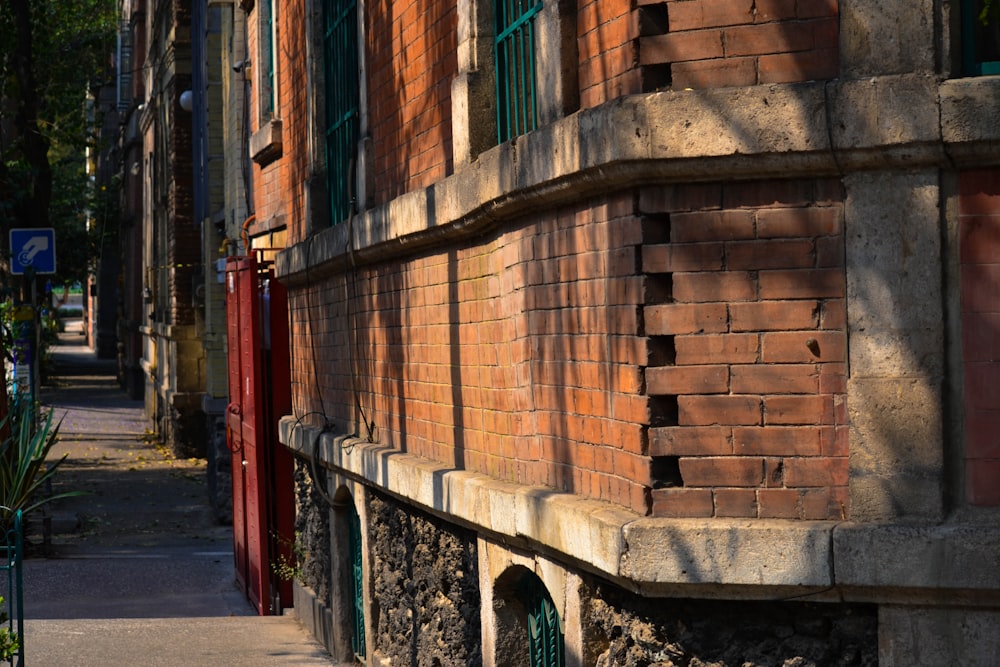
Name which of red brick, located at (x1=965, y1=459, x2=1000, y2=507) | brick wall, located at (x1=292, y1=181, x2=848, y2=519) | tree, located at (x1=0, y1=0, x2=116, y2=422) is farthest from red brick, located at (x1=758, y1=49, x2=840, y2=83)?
tree, located at (x1=0, y1=0, x2=116, y2=422)

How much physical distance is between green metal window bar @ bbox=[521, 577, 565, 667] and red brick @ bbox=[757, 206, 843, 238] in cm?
199

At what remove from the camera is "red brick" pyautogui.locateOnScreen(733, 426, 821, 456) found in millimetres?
4461

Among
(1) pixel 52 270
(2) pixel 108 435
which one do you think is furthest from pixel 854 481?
(2) pixel 108 435

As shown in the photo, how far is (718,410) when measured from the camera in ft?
15.0

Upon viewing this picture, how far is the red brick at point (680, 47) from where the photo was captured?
4551 mm

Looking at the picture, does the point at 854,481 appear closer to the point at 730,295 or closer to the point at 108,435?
the point at 730,295

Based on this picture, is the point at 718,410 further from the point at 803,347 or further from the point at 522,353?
the point at 522,353

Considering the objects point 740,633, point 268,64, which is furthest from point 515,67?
point 268,64

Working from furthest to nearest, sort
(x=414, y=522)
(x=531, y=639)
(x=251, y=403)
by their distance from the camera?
(x=251, y=403)
(x=414, y=522)
(x=531, y=639)

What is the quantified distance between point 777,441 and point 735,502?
0.70ft

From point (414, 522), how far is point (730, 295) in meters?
3.60

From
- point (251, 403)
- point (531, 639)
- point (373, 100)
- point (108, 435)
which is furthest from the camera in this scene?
point (108, 435)

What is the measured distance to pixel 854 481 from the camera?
4.38 meters

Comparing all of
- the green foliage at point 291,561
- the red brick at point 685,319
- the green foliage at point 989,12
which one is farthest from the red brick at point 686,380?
the green foliage at point 291,561
